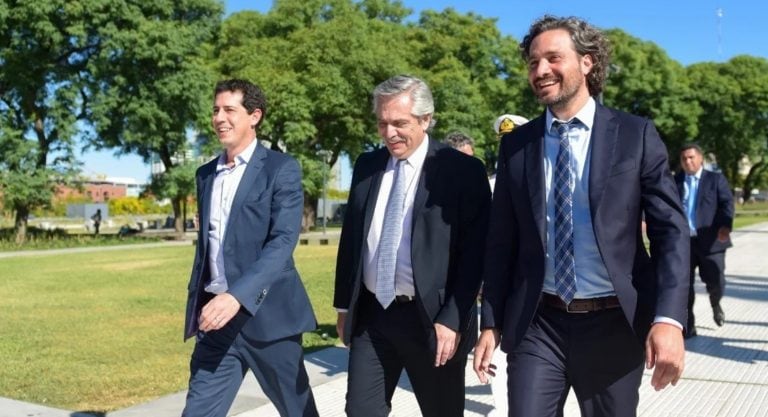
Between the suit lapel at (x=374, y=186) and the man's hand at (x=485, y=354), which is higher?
the suit lapel at (x=374, y=186)

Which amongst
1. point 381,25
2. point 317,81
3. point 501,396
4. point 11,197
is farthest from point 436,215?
point 381,25

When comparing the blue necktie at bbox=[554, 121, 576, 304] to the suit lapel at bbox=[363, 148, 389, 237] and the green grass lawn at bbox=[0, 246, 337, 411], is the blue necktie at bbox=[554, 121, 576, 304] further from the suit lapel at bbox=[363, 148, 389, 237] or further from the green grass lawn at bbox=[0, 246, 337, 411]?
the green grass lawn at bbox=[0, 246, 337, 411]

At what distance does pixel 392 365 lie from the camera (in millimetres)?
3469

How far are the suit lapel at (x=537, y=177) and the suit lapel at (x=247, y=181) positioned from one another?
4.31ft

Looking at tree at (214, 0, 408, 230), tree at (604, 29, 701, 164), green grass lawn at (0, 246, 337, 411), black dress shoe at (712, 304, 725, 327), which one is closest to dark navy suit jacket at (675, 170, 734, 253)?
black dress shoe at (712, 304, 725, 327)

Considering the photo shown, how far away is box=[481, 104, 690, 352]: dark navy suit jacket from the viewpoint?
262 centimetres

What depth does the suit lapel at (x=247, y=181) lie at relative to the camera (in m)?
3.60

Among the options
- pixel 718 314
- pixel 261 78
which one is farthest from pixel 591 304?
pixel 261 78

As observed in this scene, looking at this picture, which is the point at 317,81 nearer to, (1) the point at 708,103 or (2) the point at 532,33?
(1) the point at 708,103

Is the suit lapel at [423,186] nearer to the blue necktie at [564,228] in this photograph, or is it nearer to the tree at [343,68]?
the blue necktie at [564,228]

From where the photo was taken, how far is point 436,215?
3.29m

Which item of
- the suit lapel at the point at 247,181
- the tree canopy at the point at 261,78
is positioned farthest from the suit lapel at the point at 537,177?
the tree canopy at the point at 261,78

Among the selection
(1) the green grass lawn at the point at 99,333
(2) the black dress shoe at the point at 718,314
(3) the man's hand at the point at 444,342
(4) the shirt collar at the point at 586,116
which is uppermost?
(4) the shirt collar at the point at 586,116

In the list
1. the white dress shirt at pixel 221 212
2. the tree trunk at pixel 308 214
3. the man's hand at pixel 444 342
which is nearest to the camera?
the man's hand at pixel 444 342
